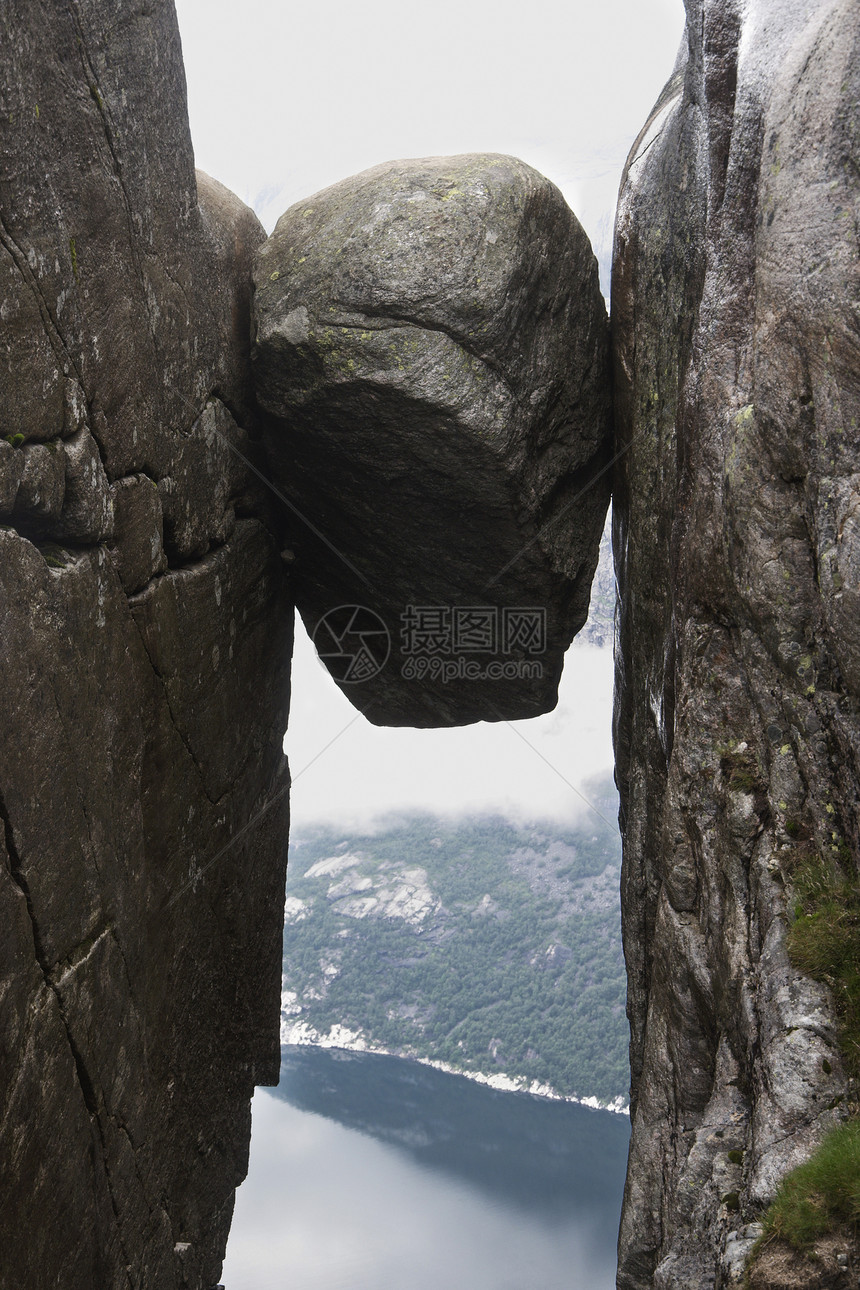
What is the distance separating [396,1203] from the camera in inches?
2063

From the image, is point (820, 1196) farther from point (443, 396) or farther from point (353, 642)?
point (353, 642)

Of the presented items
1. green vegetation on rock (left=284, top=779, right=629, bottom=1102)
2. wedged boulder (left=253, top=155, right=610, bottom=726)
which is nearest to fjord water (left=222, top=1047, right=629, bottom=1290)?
green vegetation on rock (left=284, top=779, right=629, bottom=1102)

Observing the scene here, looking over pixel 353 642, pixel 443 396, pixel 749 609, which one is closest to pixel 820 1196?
pixel 749 609

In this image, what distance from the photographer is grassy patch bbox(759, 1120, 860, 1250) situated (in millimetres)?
3900

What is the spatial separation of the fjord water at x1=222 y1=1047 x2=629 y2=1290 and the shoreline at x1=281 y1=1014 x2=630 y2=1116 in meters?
0.51

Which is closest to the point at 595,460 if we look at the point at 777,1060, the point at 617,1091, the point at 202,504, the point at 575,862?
the point at 202,504

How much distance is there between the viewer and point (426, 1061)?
6344 centimetres

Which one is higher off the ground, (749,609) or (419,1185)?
(749,609)

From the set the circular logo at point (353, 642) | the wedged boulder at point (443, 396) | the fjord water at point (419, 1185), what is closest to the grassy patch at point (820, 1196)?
the wedged boulder at point (443, 396)

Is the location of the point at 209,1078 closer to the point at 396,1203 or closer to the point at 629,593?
the point at 629,593

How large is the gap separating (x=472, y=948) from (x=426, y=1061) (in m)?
12.1

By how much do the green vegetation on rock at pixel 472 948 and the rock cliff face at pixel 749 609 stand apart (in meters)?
54.6

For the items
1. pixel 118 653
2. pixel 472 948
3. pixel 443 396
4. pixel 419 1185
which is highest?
pixel 443 396

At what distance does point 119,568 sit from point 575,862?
82.0 meters
